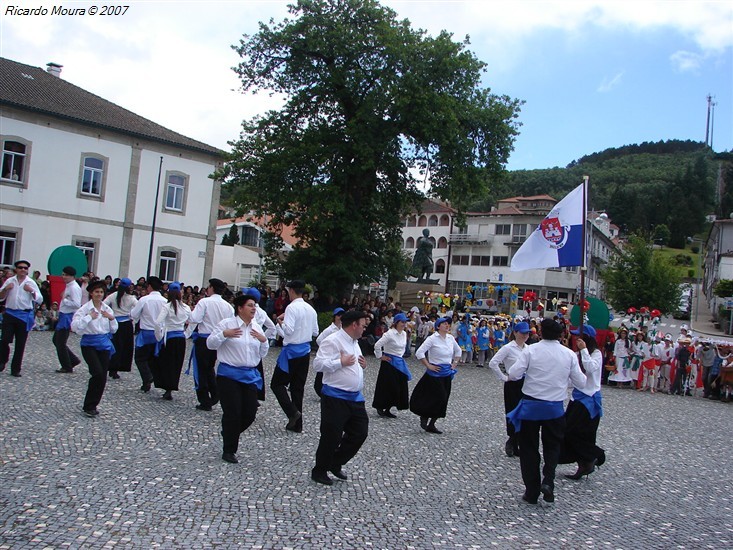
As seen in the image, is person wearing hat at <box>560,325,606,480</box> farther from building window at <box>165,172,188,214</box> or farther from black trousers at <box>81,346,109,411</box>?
building window at <box>165,172,188,214</box>

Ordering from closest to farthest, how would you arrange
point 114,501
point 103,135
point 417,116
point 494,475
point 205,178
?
point 114,501 → point 494,475 → point 417,116 → point 103,135 → point 205,178

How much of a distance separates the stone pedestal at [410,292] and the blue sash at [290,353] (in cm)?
2039

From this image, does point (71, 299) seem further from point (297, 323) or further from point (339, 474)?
point (339, 474)

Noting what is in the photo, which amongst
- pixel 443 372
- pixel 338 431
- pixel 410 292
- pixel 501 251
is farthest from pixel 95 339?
pixel 501 251

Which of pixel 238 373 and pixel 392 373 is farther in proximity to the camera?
pixel 392 373

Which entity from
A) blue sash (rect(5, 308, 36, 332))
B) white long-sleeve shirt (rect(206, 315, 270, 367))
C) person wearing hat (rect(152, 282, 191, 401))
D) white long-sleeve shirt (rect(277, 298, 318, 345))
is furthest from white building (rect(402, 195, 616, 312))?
white long-sleeve shirt (rect(206, 315, 270, 367))

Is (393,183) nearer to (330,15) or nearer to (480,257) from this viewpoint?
(330,15)

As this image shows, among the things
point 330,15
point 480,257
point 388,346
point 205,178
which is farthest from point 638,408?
point 480,257

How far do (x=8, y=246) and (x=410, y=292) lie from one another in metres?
17.2

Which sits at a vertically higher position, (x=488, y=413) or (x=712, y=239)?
(x=712, y=239)

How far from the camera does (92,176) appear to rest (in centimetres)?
3062

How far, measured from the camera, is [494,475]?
26.8 feet

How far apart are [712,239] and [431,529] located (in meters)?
89.6

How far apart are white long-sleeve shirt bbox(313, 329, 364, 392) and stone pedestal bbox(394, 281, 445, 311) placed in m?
23.0
